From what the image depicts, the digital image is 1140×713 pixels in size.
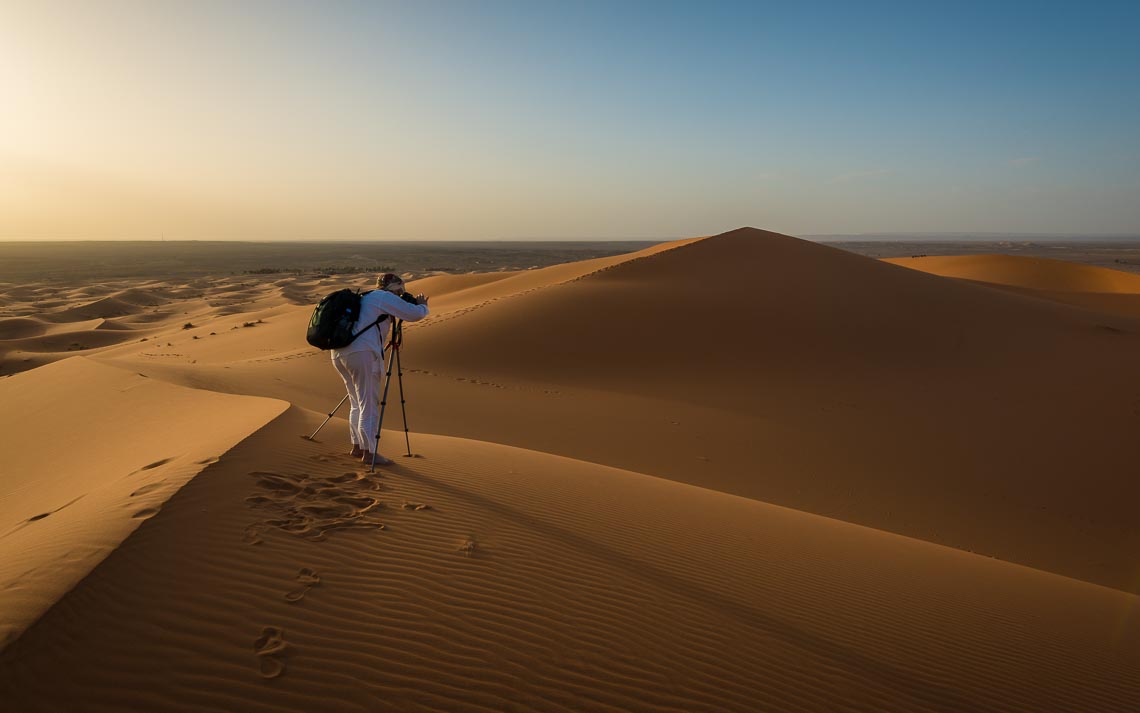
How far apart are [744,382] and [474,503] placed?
1039cm

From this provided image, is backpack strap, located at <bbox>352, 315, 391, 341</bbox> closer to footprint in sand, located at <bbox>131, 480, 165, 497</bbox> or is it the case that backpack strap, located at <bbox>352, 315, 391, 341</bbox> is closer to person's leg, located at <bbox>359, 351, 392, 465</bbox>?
person's leg, located at <bbox>359, 351, 392, 465</bbox>

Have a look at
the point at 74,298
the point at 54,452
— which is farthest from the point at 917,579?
the point at 74,298

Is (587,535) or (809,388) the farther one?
(809,388)

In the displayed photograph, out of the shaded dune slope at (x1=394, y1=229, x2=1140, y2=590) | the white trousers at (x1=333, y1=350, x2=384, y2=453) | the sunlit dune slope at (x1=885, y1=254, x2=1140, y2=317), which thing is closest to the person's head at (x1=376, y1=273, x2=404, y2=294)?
the white trousers at (x1=333, y1=350, x2=384, y2=453)

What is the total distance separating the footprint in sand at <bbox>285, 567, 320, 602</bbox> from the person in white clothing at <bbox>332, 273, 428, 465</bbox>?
2.32m

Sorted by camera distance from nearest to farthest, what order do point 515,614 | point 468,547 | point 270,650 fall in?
point 270,650 < point 515,614 < point 468,547

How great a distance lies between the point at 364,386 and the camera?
577cm

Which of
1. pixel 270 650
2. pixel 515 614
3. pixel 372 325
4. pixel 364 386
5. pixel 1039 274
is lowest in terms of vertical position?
pixel 515 614

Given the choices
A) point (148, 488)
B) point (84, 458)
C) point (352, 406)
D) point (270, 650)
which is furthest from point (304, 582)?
point (84, 458)

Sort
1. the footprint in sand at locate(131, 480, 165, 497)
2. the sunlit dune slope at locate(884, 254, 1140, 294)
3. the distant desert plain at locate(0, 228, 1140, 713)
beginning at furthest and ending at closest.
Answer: the sunlit dune slope at locate(884, 254, 1140, 294) → the footprint in sand at locate(131, 480, 165, 497) → the distant desert plain at locate(0, 228, 1140, 713)

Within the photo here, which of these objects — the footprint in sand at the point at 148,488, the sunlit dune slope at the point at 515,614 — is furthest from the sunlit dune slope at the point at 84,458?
the sunlit dune slope at the point at 515,614

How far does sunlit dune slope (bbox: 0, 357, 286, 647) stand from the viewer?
10.2ft

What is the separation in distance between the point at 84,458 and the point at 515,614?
6350 mm

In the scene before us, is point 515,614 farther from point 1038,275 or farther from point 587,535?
Answer: point 1038,275
